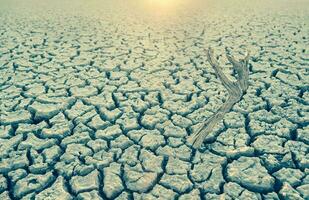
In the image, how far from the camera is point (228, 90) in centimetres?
271

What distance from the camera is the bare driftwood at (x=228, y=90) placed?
6.84ft

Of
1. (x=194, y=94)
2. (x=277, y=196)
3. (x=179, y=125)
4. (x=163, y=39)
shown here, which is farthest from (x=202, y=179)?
(x=163, y=39)

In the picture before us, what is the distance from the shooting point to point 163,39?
4449 mm

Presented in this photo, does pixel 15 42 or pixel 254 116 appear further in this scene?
pixel 15 42

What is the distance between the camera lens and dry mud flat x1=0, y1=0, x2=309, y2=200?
5.55ft

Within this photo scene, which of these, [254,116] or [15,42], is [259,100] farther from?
[15,42]

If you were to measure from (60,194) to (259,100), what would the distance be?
1.62 m

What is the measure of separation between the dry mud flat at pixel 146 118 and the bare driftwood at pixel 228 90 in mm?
54

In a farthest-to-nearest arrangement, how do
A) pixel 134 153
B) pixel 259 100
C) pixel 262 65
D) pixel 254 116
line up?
pixel 262 65 → pixel 259 100 → pixel 254 116 → pixel 134 153

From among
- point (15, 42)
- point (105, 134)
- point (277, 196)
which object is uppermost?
point (277, 196)

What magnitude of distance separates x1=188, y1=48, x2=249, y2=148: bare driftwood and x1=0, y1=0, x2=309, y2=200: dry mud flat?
54 mm

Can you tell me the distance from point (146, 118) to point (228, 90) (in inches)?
32.3

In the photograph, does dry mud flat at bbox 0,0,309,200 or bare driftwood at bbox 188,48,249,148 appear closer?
dry mud flat at bbox 0,0,309,200

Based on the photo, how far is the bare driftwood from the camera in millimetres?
2084
